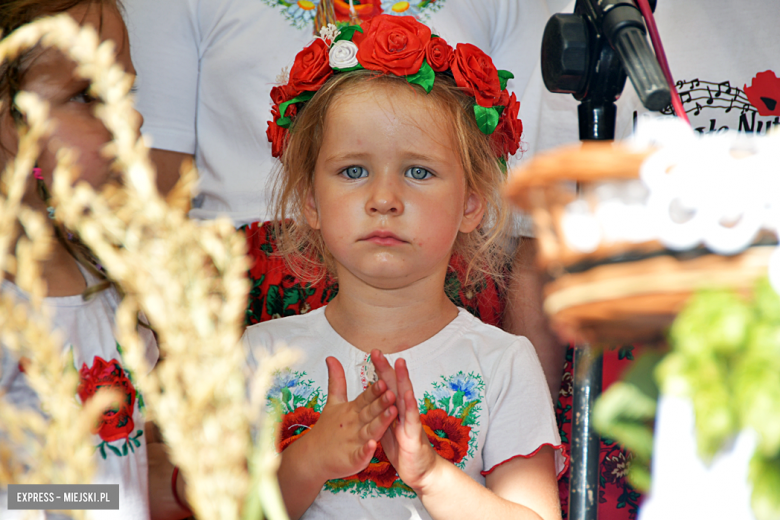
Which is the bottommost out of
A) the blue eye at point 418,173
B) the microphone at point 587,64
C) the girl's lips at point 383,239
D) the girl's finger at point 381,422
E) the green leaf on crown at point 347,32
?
the girl's finger at point 381,422

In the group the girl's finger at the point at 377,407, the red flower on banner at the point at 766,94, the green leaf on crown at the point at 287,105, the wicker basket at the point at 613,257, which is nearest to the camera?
the wicker basket at the point at 613,257

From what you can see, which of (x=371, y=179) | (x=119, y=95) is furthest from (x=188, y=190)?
(x=371, y=179)

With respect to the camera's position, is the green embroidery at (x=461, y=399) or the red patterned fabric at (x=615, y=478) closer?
the green embroidery at (x=461, y=399)

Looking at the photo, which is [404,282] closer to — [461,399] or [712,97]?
[461,399]

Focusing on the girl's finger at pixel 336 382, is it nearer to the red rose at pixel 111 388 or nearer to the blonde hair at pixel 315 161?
the red rose at pixel 111 388

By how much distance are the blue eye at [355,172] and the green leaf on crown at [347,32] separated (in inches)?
10.8

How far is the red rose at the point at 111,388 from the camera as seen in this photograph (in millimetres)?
1074

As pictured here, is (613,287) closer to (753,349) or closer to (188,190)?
(753,349)

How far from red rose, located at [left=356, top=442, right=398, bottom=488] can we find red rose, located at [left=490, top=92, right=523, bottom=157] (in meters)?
0.66

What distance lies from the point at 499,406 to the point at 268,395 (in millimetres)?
416

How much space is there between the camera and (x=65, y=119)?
1.04 meters

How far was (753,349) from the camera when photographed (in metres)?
0.31

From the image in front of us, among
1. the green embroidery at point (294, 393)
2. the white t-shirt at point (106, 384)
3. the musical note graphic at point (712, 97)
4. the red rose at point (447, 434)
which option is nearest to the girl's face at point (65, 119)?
the white t-shirt at point (106, 384)

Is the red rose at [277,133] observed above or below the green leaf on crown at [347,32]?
below
